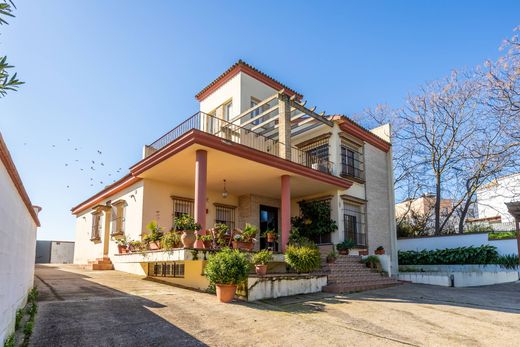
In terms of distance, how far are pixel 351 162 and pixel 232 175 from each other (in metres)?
6.45

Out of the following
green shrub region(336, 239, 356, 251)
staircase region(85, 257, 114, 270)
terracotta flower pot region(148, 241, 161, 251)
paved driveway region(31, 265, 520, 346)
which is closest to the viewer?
paved driveway region(31, 265, 520, 346)

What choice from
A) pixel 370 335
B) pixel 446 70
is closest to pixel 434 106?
pixel 446 70

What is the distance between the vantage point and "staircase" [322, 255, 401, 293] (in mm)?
11188

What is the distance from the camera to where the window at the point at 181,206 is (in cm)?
1385

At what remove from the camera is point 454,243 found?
58.2 feet

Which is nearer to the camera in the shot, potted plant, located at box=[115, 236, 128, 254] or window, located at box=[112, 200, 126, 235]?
potted plant, located at box=[115, 236, 128, 254]

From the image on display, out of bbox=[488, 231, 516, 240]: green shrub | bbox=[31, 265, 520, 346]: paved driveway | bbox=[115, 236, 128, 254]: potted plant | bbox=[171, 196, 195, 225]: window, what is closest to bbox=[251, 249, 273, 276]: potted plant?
bbox=[31, 265, 520, 346]: paved driveway

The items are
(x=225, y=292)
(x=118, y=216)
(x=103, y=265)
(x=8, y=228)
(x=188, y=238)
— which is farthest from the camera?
(x=118, y=216)

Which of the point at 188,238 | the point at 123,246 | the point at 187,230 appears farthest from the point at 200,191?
the point at 123,246

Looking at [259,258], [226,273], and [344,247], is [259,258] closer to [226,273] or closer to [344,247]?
[226,273]

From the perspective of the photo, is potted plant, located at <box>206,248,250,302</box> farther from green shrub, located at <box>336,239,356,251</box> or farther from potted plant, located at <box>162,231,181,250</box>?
green shrub, located at <box>336,239,356,251</box>

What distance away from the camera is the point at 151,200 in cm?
1316

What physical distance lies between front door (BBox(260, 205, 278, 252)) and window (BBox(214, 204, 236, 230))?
1.39m

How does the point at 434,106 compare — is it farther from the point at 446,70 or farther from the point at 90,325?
the point at 90,325
